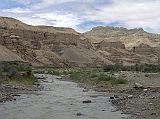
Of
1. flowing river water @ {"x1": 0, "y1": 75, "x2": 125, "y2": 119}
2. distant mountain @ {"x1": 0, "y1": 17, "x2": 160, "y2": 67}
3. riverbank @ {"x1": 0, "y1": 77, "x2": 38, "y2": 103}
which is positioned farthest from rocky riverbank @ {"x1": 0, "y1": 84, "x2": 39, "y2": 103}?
distant mountain @ {"x1": 0, "y1": 17, "x2": 160, "y2": 67}

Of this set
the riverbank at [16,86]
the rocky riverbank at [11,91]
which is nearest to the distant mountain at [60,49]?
the riverbank at [16,86]

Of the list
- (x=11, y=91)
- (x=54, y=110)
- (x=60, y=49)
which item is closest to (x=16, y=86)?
(x=11, y=91)

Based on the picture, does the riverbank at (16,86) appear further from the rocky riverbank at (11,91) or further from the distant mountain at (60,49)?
the distant mountain at (60,49)

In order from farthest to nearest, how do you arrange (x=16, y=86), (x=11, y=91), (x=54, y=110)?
(x=16, y=86) < (x=11, y=91) < (x=54, y=110)

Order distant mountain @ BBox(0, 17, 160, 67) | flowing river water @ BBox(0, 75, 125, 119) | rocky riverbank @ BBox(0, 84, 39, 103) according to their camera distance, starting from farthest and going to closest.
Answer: distant mountain @ BBox(0, 17, 160, 67) < rocky riverbank @ BBox(0, 84, 39, 103) < flowing river water @ BBox(0, 75, 125, 119)

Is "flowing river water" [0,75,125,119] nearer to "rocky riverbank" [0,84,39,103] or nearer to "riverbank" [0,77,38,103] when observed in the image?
"rocky riverbank" [0,84,39,103]

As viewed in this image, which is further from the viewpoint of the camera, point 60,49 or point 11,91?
point 60,49

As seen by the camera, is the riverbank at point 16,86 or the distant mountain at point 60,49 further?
the distant mountain at point 60,49

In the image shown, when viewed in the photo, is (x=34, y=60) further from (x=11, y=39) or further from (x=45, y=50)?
(x=45, y=50)

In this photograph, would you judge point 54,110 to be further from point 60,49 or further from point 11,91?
point 60,49

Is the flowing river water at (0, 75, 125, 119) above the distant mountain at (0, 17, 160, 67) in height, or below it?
below

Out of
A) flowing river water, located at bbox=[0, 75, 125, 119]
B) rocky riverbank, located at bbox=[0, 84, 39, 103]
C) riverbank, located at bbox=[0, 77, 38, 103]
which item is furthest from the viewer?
riverbank, located at bbox=[0, 77, 38, 103]

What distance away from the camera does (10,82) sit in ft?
119

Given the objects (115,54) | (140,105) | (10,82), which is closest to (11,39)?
(115,54)
